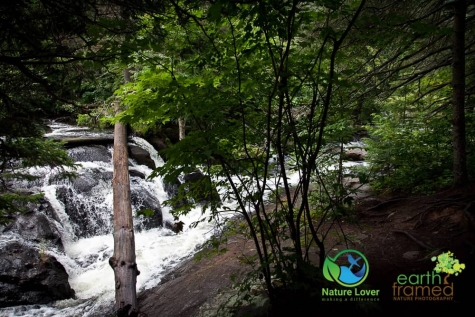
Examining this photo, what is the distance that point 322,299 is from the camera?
250 centimetres

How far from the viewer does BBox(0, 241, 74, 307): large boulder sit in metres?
5.92

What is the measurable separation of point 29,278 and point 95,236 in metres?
2.63

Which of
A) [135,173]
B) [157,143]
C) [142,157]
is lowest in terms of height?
A: [135,173]

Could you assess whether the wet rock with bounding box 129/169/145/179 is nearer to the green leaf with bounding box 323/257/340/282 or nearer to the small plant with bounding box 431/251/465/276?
the green leaf with bounding box 323/257/340/282

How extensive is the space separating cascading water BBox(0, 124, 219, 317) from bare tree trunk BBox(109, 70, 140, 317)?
0.91 metres

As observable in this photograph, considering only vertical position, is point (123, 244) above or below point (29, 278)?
above

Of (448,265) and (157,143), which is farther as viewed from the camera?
(157,143)

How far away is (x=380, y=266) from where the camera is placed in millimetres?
3562

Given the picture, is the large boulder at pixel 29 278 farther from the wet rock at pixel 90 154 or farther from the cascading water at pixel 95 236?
the wet rock at pixel 90 154

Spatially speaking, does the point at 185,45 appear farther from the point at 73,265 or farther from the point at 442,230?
the point at 73,265

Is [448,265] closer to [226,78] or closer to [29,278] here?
[226,78]

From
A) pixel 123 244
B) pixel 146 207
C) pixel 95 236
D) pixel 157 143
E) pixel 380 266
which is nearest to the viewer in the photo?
pixel 380 266

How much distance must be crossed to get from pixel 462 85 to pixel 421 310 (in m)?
4.06

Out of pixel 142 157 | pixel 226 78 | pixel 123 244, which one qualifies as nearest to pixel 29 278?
pixel 123 244
